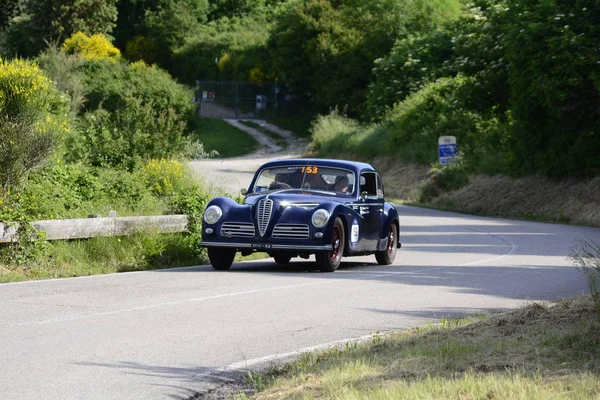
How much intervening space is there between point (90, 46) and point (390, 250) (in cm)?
6382

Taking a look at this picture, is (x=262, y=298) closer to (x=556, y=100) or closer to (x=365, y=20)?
(x=556, y=100)

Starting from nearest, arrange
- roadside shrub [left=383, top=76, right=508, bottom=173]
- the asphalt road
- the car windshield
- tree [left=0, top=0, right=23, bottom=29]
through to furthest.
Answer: the asphalt road
the car windshield
roadside shrub [left=383, top=76, right=508, bottom=173]
tree [left=0, top=0, right=23, bottom=29]

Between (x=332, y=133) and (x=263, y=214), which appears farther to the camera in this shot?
(x=332, y=133)

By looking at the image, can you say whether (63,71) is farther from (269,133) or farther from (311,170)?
(311,170)

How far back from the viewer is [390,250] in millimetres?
19359

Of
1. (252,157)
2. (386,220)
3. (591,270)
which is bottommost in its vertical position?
(252,157)

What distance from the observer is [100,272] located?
1656 cm

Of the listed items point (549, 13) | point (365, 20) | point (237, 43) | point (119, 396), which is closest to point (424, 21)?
point (365, 20)

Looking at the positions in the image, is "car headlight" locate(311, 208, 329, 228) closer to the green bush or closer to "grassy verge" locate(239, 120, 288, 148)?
the green bush

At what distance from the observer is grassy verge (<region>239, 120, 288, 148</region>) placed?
74.9m

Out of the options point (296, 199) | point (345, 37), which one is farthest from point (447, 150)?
point (296, 199)

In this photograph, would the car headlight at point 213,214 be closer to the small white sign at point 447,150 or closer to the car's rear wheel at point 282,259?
the car's rear wheel at point 282,259

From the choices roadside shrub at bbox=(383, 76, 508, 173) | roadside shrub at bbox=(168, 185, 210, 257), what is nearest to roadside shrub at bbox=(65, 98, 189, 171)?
roadside shrub at bbox=(168, 185, 210, 257)

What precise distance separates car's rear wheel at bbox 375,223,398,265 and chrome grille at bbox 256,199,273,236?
269 centimetres
